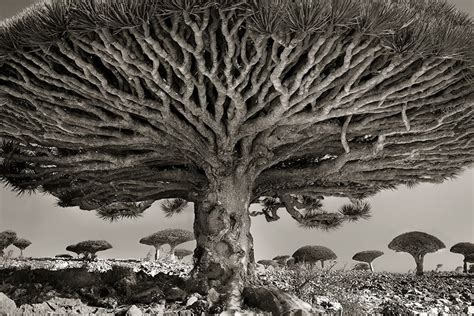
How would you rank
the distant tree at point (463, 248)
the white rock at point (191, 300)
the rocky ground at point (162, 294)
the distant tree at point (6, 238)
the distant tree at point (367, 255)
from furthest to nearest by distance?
the distant tree at point (367, 255) < the distant tree at point (6, 238) < the distant tree at point (463, 248) < the white rock at point (191, 300) < the rocky ground at point (162, 294)

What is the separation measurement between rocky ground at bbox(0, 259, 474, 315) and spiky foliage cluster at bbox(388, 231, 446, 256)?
6192 millimetres

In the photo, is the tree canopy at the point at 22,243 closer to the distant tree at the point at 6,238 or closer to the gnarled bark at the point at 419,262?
the distant tree at the point at 6,238

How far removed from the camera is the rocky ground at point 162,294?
21.4 feet

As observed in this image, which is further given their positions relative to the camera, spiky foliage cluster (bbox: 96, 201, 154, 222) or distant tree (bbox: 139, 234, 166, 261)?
distant tree (bbox: 139, 234, 166, 261)

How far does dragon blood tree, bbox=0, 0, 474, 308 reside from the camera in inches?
229

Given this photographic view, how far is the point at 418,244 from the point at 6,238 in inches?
688

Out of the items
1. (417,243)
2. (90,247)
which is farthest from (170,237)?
(417,243)

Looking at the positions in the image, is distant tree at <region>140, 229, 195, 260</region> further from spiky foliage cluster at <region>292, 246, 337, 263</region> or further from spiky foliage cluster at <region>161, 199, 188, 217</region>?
spiky foliage cluster at <region>161, 199, 188, 217</region>

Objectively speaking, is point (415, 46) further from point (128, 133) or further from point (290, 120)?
point (128, 133)

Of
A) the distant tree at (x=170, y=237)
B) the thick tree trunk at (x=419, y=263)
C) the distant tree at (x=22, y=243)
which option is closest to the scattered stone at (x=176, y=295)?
the thick tree trunk at (x=419, y=263)

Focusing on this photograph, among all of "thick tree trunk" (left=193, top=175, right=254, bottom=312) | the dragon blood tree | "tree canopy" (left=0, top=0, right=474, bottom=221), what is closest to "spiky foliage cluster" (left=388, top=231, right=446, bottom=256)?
the dragon blood tree

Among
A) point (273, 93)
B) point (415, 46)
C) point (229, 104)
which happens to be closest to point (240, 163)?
point (229, 104)

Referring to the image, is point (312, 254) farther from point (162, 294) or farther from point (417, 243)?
point (162, 294)

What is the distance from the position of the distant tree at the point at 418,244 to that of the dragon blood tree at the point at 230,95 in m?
8.76
